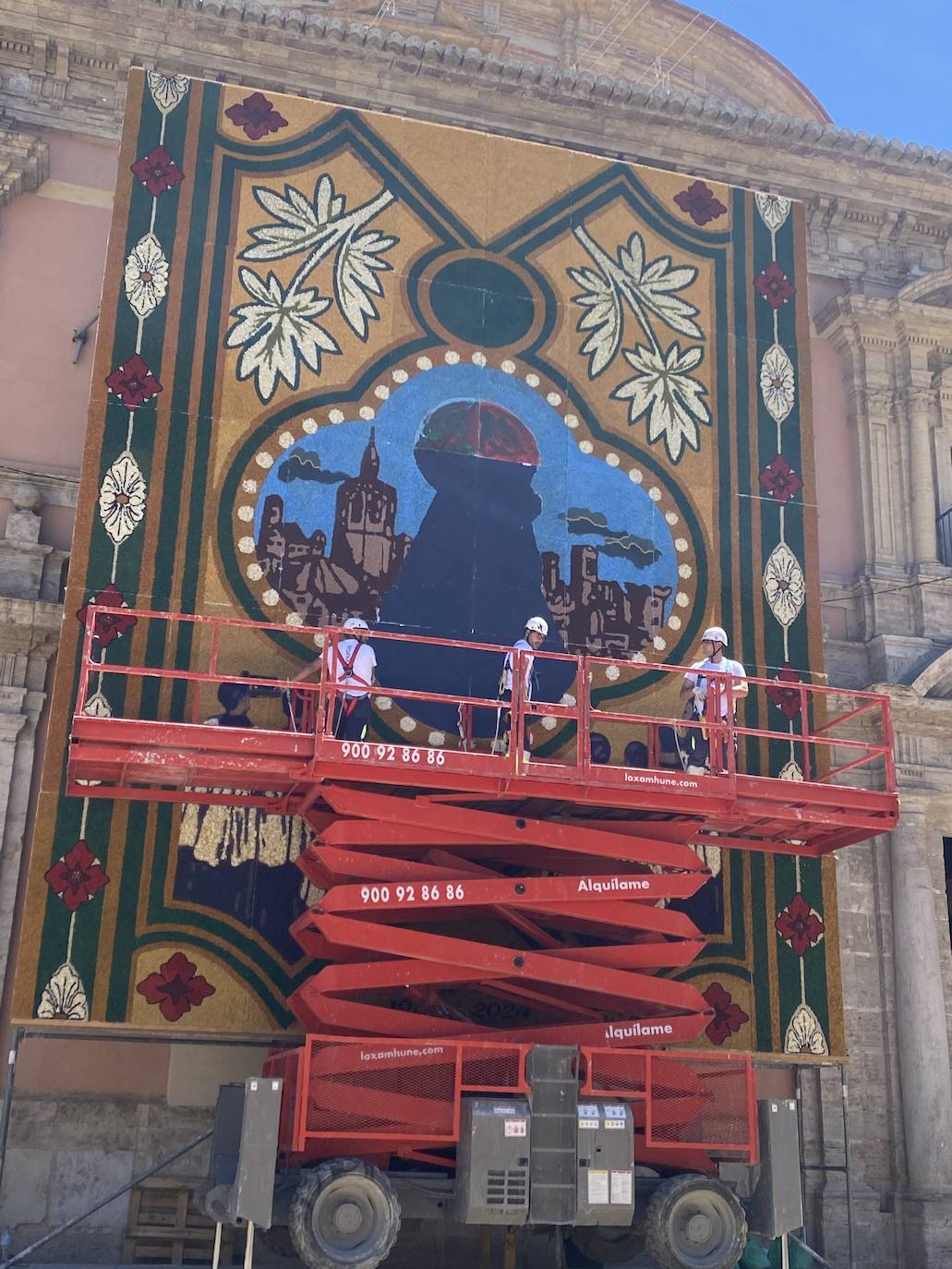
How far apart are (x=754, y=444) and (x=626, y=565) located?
2.27 meters

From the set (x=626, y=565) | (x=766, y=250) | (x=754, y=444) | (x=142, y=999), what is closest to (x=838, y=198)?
(x=766, y=250)

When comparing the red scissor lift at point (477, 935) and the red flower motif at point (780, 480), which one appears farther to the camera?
the red flower motif at point (780, 480)

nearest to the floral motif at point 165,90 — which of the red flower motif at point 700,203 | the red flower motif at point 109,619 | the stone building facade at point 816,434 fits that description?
the stone building facade at point 816,434

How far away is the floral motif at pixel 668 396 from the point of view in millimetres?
16953

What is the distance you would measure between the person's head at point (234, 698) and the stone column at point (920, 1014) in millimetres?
7608

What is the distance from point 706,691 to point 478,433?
12.8 feet

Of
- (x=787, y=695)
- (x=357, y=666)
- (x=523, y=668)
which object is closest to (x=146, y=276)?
(x=357, y=666)

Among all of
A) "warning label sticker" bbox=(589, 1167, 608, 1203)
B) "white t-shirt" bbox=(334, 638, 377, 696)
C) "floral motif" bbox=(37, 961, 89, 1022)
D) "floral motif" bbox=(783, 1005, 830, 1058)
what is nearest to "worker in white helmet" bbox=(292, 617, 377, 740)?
"white t-shirt" bbox=(334, 638, 377, 696)

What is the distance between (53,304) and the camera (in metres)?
17.2

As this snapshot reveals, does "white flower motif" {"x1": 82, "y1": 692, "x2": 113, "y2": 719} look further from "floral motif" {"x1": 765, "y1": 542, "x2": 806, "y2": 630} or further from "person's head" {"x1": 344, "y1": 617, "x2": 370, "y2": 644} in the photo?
"floral motif" {"x1": 765, "y1": 542, "x2": 806, "y2": 630}

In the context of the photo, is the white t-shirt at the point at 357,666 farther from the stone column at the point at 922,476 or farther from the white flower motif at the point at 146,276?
the stone column at the point at 922,476

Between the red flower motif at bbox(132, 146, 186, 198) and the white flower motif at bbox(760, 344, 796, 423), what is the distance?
6.76m

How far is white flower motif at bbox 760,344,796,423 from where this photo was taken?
1748 centimetres

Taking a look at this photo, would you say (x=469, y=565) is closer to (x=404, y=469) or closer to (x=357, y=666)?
(x=404, y=469)
